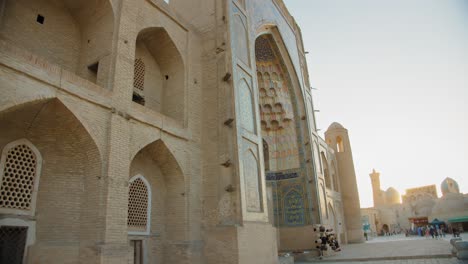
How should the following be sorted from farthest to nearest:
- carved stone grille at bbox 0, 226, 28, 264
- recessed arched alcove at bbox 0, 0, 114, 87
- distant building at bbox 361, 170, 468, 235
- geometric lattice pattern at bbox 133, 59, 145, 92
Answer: distant building at bbox 361, 170, 468, 235
geometric lattice pattern at bbox 133, 59, 145, 92
recessed arched alcove at bbox 0, 0, 114, 87
carved stone grille at bbox 0, 226, 28, 264

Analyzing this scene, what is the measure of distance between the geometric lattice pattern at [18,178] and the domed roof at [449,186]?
42618 millimetres

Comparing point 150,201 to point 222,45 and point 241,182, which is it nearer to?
point 241,182

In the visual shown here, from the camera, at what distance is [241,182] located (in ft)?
26.7

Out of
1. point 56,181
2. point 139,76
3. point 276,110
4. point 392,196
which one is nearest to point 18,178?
point 56,181

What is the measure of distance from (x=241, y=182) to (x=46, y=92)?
15.0ft

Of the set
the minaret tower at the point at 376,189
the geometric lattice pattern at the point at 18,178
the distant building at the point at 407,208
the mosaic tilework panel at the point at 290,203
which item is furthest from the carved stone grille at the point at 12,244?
the minaret tower at the point at 376,189

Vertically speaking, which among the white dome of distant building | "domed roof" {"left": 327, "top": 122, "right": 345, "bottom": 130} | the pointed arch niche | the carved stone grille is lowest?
the carved stone grille

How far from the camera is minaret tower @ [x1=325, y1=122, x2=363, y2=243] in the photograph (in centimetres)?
2179

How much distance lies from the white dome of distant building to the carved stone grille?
4533cm

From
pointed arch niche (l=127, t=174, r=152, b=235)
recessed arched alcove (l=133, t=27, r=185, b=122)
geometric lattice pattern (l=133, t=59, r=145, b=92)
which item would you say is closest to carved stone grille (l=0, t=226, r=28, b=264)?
pointed arch niche (l=127, t=174, r=152, b=235)

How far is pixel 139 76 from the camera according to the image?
8422 mm

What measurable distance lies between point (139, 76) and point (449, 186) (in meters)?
40.4

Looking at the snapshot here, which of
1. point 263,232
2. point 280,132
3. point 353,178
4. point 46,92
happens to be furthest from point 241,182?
point 353,178

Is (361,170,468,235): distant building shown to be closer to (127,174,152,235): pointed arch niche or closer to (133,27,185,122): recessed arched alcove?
(133,27,185,122): recessed arched alcove
